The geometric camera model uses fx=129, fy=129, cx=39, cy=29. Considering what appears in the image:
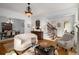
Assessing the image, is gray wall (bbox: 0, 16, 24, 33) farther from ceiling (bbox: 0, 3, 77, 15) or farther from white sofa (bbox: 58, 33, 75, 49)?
white sofa (bbox: 58, 33, 75, 49)

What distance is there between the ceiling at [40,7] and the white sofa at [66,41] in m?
0.45

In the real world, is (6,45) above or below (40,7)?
below

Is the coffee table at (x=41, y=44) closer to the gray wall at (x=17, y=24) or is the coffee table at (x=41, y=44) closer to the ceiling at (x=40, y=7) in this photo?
the gray wall at (x=17, y=24)

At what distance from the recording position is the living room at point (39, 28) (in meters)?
A: 2.01

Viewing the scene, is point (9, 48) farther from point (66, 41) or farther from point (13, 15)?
point (66, 41)

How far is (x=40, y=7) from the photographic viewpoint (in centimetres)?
206

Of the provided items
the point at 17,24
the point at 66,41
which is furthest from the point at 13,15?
the point at 66,41

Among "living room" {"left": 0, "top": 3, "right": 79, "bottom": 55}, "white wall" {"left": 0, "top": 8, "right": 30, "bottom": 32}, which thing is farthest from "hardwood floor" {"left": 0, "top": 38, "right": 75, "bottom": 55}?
"white wall" {"left": 0, "top": 8, "right": 30, "bottom": 32}

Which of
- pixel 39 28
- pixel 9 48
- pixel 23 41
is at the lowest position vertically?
pixel 9 48

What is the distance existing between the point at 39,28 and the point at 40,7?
34cm

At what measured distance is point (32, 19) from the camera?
204 centimetres

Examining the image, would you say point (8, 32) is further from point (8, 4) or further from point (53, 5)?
point (53, 5)

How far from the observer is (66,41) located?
6.63 feet
